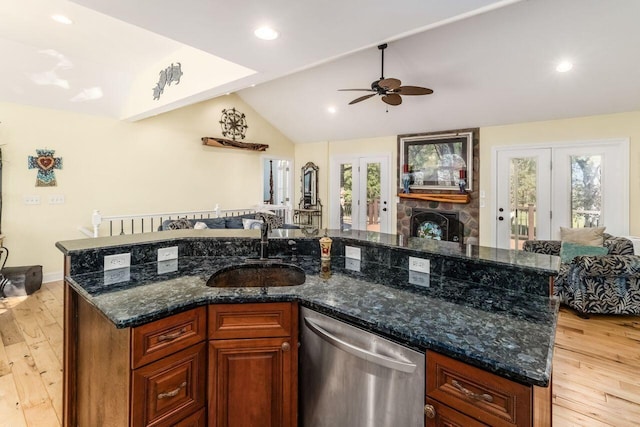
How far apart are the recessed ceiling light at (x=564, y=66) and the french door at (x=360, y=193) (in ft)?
10.5

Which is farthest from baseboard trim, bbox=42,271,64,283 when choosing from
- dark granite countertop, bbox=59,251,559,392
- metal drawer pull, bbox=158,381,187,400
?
metal drawer pull, bbox=158,381,187,400

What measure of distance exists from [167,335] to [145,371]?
0.44 ft

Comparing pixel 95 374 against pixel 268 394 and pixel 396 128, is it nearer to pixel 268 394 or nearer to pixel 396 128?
pixel 268 394

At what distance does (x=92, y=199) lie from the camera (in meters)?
5.00

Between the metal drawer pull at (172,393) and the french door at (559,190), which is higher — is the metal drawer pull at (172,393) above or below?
below

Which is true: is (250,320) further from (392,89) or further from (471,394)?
(392,89)

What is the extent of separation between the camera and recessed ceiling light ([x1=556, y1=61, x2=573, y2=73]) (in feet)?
12.4

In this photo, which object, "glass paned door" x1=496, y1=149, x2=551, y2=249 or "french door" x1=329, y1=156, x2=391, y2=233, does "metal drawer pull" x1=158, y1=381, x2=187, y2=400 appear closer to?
"glass paned door" x1=496, y1=149, x2=551, y2=249

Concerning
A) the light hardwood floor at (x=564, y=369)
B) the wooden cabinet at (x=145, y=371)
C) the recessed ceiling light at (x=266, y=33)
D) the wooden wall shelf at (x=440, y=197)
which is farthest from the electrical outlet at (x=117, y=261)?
the wooden wall shelf at (x=440, y=197)

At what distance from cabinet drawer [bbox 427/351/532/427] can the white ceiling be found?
6.51 feet

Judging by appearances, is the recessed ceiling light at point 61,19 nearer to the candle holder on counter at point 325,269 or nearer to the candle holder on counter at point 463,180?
the candle holder on counter at point 325,269

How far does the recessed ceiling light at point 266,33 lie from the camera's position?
237 cm

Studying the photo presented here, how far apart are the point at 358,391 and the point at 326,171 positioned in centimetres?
655

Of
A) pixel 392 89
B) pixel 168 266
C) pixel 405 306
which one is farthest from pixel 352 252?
pixel 392 89
